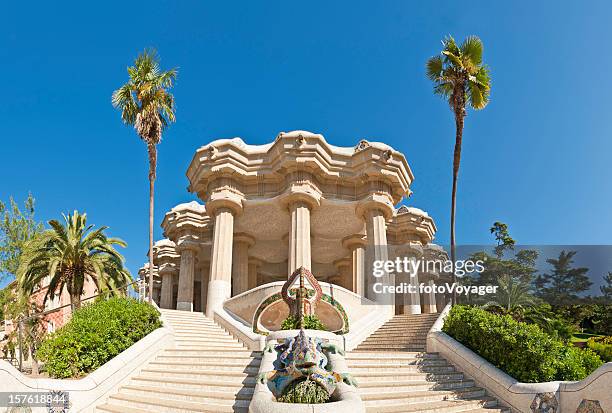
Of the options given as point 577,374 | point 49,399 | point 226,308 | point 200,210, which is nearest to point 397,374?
point 577,374

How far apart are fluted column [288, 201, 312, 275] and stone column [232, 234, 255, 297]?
677 cm

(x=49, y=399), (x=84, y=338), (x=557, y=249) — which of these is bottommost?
(x=49, y=399)

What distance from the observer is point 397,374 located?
35.0 feet

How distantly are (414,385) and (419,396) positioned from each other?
789 millimetres

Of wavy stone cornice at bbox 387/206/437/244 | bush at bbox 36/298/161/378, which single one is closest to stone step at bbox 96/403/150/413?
bush at bbox 36/298/161/378

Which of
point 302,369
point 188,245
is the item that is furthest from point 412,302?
point 302,369

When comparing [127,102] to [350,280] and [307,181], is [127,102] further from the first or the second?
[350,280]

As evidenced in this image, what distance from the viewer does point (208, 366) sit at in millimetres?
11352

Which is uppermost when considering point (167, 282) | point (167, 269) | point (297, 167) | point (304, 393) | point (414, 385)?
point (297, 167)

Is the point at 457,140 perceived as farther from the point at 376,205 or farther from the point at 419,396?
the point at 419,396

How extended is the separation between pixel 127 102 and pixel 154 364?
12.1 meters

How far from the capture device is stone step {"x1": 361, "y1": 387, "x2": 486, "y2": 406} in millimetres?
9164

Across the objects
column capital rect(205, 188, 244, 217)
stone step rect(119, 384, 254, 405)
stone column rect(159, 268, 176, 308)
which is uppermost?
column capital rect(205, 188, 244, 217)

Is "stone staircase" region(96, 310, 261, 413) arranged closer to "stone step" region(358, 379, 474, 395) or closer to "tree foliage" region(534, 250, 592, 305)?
"stone step" region(358, 379, 474, 395)
